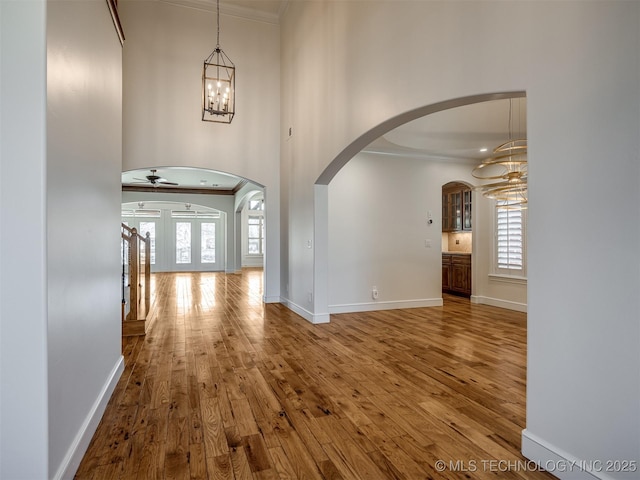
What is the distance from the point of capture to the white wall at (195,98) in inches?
243

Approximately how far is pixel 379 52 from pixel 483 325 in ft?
12.7

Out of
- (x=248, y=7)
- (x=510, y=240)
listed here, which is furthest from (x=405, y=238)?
(x=248, y=7)

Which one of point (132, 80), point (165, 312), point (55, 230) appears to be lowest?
point (165, 312)

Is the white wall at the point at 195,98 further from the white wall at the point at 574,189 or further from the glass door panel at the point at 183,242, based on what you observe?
the glass door panel at the point at 183,242

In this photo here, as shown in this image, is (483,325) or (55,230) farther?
(483,325)

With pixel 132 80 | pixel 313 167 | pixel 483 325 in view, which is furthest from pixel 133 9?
pixel 483 325

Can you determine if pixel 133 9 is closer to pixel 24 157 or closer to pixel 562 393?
pixel 24 157

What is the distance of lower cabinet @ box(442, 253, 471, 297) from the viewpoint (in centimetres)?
739

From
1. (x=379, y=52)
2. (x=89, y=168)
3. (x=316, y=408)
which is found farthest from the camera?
(x=379, y=52)

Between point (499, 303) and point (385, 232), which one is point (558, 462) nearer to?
point (385, 232)

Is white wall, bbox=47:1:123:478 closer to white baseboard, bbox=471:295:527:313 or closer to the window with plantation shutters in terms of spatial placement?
the window with plantation shutters

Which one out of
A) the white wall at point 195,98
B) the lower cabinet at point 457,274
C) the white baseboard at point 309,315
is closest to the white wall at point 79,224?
the white baseboard at point 309,315

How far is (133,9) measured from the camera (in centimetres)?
616

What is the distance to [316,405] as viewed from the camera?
8.45 feet
